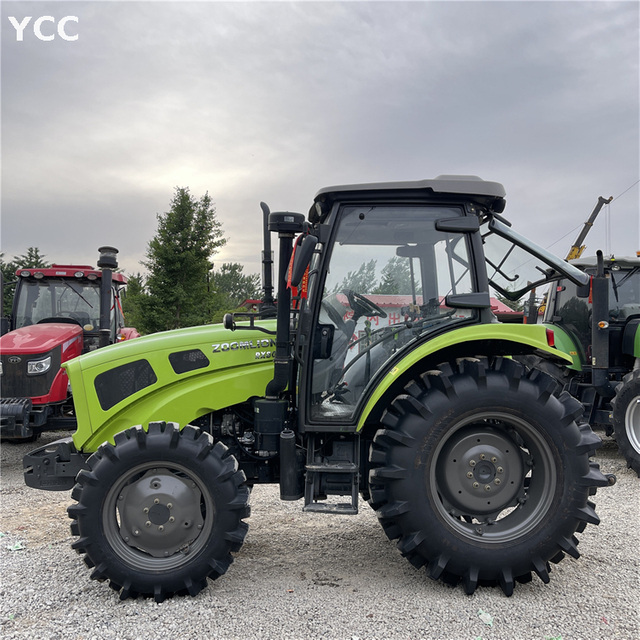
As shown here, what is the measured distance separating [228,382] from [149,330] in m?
21.1

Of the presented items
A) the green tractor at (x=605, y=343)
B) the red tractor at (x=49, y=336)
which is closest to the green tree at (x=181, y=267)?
the red tractor at (x=49, y=336)

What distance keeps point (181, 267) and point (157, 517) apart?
21.6m

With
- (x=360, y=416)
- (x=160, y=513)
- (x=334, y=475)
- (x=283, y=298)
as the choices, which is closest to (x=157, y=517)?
(x=160, y=513)

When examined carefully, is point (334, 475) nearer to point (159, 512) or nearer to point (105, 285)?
point (159, 512)

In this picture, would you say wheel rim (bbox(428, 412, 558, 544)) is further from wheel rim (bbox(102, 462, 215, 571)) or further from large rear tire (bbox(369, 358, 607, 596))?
wheel rim (bbox(102, 462, 215, 571))

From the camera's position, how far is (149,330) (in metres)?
23.3

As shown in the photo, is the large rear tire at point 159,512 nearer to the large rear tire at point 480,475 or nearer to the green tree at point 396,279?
the large rear tire at point 480,475

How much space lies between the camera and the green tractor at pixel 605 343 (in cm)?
636

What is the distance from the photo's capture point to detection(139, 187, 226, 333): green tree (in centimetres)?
2319

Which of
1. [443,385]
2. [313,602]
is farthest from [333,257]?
[313,602]

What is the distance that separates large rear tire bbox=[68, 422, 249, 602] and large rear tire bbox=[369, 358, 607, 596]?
2.91 feet

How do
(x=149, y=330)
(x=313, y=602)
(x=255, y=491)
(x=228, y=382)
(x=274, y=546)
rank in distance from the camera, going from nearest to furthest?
(x=313, y=602)
(x=228, y=382)
(x=274, y=546)
(x=255, y=491)
(x=149, y=330)

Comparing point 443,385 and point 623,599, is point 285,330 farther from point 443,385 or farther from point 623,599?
point 623,599

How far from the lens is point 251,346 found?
3520 millimetres
